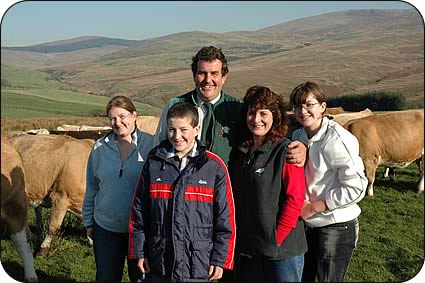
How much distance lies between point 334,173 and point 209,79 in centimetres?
99

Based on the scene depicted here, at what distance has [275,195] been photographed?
2.67 m

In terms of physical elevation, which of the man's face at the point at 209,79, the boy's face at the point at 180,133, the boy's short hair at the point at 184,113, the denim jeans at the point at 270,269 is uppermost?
the man's face at the point at 209,79

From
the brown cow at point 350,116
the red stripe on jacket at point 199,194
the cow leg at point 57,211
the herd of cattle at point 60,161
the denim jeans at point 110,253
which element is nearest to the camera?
the red stripe on jacket at point 199,194

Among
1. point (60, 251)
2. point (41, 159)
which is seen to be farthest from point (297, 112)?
point (41, 159)

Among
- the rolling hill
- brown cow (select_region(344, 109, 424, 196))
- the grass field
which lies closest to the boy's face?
the rolling hill

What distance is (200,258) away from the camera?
8.70 feet

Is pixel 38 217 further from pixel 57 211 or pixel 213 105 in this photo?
pixel 213 105

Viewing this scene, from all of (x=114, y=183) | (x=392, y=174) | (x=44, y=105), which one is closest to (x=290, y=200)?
(x=114, y=183)

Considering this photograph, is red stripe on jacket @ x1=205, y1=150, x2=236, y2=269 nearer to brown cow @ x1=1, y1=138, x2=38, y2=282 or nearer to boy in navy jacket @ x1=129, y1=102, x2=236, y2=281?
boy in navy jacket @ x1=129, y1=102, x2=236, y2=281

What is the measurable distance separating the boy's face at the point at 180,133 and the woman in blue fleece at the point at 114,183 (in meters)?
0.49

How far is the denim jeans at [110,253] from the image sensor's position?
3.12 metres

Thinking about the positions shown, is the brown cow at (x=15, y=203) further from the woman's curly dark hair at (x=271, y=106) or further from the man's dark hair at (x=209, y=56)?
the woman's curly dark hair at (x=271, y=106)

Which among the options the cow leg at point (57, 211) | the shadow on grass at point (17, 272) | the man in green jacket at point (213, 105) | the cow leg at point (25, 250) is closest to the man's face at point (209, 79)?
the man in green jacket at point (213, 105)

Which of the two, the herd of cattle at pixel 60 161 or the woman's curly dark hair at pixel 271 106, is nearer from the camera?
the woman's curly dark hair at pixel 271 106
